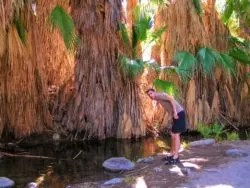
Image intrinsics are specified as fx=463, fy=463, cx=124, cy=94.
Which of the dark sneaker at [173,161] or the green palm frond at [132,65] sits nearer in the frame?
the dark sneaker at [173,161]

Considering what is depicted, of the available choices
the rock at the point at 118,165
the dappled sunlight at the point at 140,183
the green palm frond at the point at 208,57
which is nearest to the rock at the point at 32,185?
the rock at the point at 118,165

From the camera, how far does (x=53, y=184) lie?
338 inches

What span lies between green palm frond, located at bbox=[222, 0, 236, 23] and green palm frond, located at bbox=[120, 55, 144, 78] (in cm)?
447

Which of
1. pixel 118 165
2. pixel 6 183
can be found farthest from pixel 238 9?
pixel 6 183

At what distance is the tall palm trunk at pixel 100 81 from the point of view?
13.2 m

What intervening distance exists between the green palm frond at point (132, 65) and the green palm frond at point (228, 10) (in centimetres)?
447

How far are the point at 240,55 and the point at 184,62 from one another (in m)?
2.55

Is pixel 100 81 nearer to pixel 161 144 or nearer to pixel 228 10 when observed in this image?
pixel 161 144

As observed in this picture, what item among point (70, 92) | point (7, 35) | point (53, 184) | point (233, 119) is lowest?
point (53, 184)

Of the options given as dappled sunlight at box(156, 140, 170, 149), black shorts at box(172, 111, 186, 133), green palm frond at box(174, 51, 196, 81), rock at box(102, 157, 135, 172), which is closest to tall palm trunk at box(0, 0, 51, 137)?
dappled sunlight at box(156, 140, 170, 149)

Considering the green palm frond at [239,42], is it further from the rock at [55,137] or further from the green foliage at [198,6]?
the rock at [55,137]

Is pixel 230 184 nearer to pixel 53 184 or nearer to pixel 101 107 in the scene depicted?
pixel 53 184

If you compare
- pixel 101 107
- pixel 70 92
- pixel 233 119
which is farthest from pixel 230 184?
pixel 233 119

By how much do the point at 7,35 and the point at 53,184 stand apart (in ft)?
14.8
